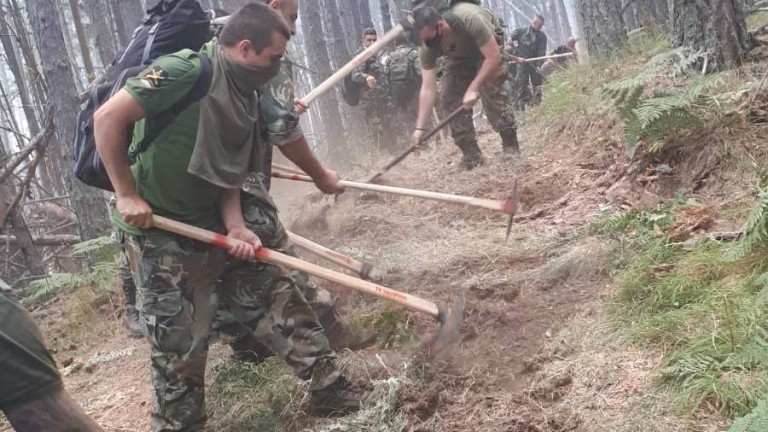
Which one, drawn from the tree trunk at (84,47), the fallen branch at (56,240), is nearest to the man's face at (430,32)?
the fallen branch at (56,240)

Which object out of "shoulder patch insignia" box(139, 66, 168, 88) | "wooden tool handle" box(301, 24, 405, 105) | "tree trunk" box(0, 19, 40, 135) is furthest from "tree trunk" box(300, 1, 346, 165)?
"shoulder patch insignia" box(139, 66, 168, 88)

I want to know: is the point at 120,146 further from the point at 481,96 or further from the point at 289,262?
the point at 481,96

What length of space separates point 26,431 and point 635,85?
14.8 feet

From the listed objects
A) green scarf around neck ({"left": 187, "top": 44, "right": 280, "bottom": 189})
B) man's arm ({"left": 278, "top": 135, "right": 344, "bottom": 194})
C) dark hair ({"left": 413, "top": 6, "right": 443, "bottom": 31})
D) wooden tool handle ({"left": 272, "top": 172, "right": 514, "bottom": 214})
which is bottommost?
wooden tool handle ({"left": 272, "top": 172, "right": 514, "bottom": 214})

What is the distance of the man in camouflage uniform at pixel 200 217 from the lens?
291 centimetres

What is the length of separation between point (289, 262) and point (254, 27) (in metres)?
1.16

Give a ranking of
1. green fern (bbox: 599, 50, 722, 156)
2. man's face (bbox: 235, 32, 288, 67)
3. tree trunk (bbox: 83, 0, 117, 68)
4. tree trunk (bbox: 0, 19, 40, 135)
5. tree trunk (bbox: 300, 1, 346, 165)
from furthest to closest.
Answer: tree trunk (bbox: 83, 0, 117, 68), tree trunk (bbox: 300, 1, 346, 165), tree trunk (bbox: 0, 19, 40, 135), green fern (bbox: 599, 50, 722, 156), man's face (bbox: 235, 32, 288, 67)

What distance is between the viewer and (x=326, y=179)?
392 cm

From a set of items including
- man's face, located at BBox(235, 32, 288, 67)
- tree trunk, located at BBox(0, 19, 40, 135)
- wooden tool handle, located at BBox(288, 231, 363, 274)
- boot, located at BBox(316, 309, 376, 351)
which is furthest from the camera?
tree trunk, located at BBox(0, 19, 40, 135)

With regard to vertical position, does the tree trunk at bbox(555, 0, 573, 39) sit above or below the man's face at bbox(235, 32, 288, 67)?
above

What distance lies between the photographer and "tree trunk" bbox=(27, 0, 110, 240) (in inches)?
283

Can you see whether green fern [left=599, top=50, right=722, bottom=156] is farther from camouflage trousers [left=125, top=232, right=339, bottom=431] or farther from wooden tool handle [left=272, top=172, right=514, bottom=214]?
camouflage trousers [left=125, top=232, right=339, bottom=431]

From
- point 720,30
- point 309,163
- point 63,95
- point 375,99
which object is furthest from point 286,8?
point 375,99

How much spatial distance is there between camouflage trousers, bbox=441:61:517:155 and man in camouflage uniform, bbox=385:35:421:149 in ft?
15.0
